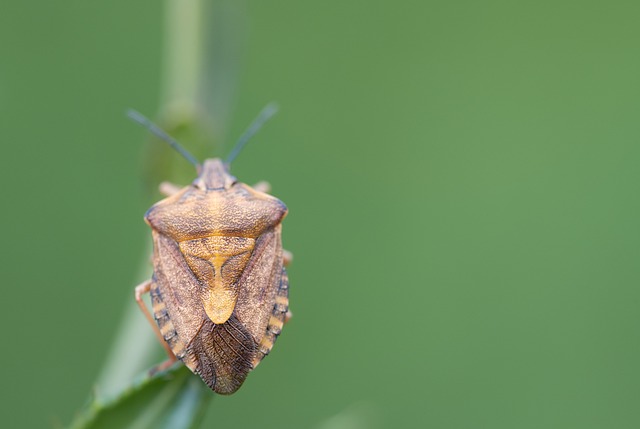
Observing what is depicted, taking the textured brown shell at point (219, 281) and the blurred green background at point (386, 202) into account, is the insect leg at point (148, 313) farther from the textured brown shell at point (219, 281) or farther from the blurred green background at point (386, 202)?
the blurred green background at point (386, 202)

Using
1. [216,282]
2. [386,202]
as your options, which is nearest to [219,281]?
[216,282]

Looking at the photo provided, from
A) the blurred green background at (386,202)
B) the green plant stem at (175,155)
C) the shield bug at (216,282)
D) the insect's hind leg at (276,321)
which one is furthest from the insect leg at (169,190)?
the blurred green background at (386,202)

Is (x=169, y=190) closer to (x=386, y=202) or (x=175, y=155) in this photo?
(x=175, y=155)

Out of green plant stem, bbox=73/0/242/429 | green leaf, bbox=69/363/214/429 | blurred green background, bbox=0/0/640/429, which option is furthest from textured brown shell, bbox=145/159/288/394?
blurred green background, bbox=0/0/640/429

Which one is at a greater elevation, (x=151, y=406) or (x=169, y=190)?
(x=169, y=190)

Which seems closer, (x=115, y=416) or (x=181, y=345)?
(x=115, y=416)

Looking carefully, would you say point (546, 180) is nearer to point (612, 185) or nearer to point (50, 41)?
point (612, 185)

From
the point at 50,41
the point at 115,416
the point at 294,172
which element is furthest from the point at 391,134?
the point at 115,416
